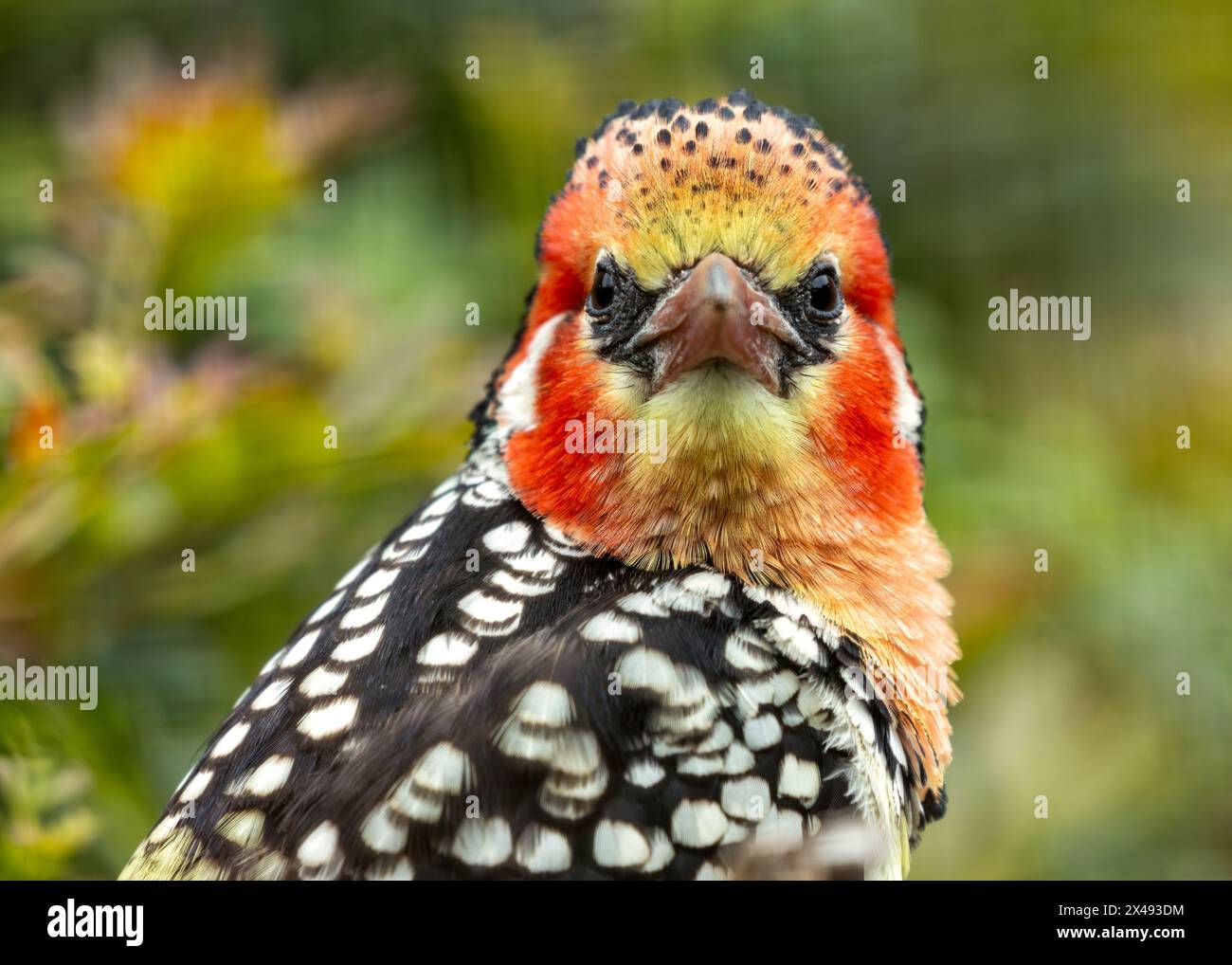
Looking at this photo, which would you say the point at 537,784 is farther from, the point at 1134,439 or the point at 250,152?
the point at 1134,439

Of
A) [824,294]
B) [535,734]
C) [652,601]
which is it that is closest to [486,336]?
[824,294]

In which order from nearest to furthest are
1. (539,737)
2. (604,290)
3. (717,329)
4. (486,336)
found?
(539,737) < (717,329) < (604,290) < (486,336)

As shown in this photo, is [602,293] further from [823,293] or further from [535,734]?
[535,734]

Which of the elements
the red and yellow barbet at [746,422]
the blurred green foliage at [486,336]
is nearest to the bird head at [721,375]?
the red and yellow barbet at [746,422]

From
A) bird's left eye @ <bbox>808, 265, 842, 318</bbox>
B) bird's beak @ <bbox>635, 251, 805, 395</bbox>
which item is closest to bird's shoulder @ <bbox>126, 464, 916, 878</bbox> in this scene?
bird's beak @ <bbox>635, 251, 805, 395</bbox>

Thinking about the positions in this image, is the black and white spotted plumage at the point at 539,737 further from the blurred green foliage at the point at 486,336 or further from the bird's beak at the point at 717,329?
the blurred green foliage at the point at 486,336
